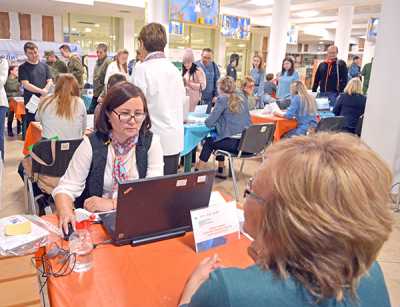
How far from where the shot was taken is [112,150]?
1673mm

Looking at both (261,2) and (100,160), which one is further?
(261,2)

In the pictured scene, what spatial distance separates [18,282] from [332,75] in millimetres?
5707

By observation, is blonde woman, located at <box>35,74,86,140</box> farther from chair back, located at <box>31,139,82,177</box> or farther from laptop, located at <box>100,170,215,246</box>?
laptop, located at <box>100,170,215,246</box>

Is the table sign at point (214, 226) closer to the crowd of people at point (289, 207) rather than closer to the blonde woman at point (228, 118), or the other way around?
the crowd of people at point (289, 207)

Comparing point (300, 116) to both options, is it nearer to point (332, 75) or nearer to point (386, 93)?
point (386, 93)

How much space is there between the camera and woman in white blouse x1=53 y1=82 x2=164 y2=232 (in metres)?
1.62

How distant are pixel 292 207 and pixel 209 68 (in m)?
4.81

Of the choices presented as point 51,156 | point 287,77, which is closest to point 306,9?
point 287,77

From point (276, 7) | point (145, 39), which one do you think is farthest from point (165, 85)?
point (276, 7)

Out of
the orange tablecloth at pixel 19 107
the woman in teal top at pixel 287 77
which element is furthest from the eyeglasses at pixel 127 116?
the woman in teal top at pixel 287 77

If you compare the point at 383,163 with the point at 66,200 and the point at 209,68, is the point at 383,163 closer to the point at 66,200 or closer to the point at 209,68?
the point at 66,200

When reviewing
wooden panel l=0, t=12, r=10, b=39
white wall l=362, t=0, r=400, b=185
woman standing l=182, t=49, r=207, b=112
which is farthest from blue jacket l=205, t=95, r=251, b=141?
wooden panel l=0, t=12, r=10, b=39

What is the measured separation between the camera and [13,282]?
1036 millimetres

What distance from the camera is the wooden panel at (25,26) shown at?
9938 millimetres
